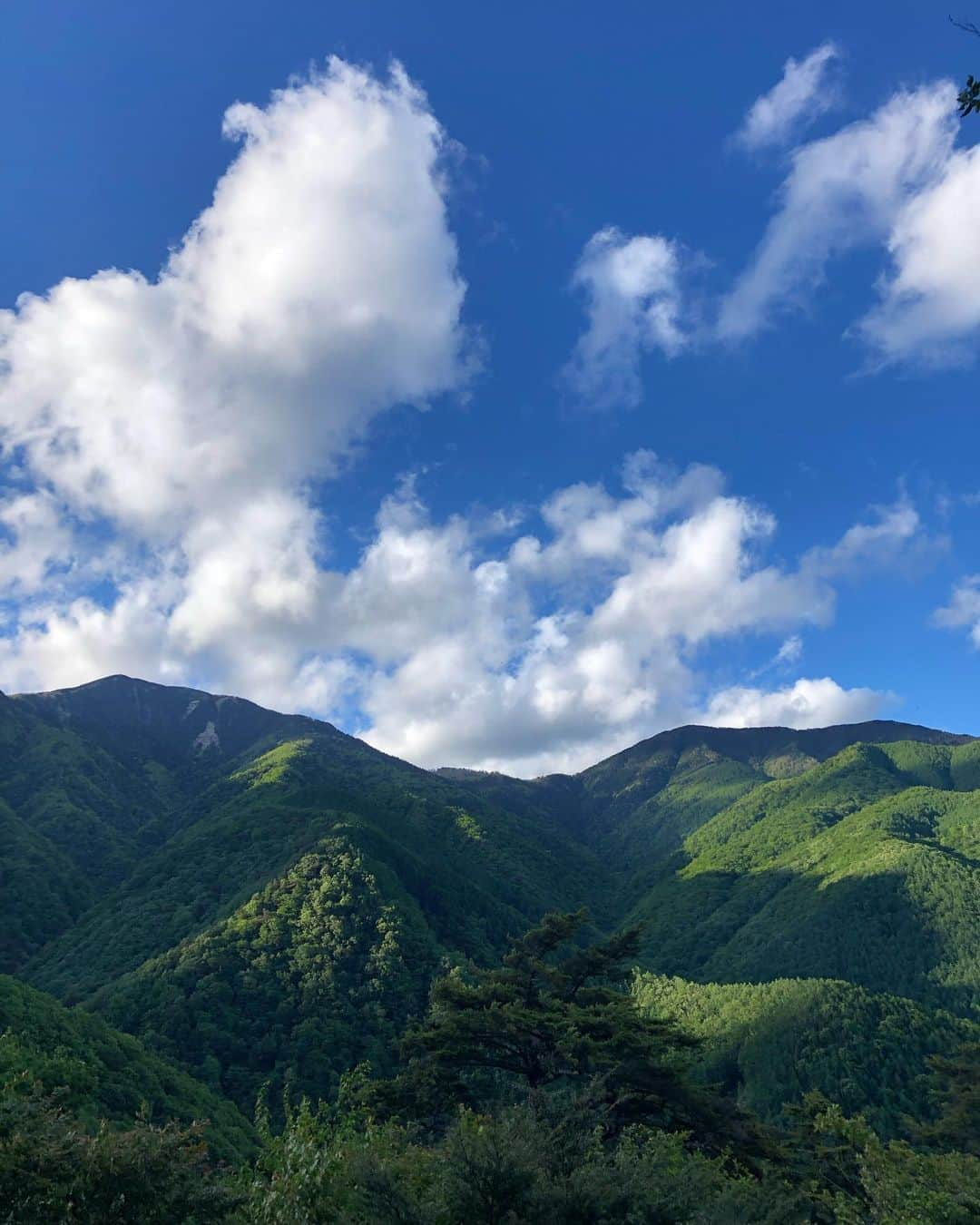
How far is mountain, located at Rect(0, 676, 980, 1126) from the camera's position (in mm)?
78062

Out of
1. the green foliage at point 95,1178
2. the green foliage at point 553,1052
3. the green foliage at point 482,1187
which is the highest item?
the green foliage at point 95,1178

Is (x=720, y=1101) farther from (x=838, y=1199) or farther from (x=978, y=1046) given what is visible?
(x=978, y=1046)

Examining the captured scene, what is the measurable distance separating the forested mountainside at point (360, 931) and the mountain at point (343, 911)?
0.43 metres

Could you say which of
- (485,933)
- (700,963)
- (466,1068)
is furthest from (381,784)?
(466,1068)

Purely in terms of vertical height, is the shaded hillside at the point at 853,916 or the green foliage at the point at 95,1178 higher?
the green foliage at the point at 95,1178

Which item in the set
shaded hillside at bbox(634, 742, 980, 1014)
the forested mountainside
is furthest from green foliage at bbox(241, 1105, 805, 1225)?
shaded hillside at bbox(634, 742, 980, 1014)

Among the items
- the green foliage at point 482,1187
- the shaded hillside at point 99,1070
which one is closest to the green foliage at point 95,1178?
the green foliage at point 482,1187

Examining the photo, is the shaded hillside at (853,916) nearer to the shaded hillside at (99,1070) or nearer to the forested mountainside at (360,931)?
the forested mountainside at (360,931)

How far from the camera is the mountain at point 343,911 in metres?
78.1

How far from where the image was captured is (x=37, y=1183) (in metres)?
10.3

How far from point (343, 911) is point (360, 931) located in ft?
12.2

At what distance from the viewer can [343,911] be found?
95625 millimetres

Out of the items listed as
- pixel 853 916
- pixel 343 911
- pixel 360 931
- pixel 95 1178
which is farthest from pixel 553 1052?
pixel 853 916

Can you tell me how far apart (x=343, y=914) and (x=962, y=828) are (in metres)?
165
